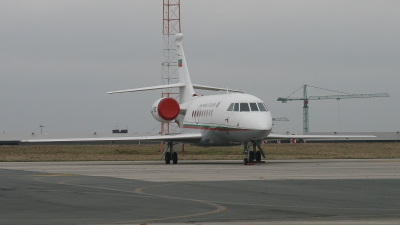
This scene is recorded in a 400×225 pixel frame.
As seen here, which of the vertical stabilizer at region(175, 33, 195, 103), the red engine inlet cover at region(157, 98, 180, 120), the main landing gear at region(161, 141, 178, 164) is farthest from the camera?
the vertical stabilizer at region(175, 33, 195, 103)

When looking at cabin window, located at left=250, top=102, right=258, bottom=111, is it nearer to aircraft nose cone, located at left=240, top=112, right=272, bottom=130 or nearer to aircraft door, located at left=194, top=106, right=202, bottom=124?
aircraft nose cone, located at left=240, top=112, right=272, bottom=130

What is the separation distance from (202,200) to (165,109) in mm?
26165

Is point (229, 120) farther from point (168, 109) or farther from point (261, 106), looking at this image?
point (168, 109)

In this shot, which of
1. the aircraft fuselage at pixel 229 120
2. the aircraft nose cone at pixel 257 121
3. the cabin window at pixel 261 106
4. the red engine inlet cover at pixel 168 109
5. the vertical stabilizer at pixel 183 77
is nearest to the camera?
the aircraft nose cone at pixel 257 121

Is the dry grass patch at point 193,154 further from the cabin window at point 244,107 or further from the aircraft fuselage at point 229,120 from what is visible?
the cabin window at point 244,107

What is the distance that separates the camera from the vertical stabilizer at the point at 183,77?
45.8 metres

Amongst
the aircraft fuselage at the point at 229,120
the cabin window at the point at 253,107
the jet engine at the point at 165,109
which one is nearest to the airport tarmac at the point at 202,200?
the aircraft fuselage at the point at 229,120

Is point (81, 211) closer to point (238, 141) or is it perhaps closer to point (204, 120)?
point (238, 141)

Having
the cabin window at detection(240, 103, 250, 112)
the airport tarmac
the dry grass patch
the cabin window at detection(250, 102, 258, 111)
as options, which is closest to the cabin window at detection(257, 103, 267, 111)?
the cabin window at detection(250, 102, 258, 111)

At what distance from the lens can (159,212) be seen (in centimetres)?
1367

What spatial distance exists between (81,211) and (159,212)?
1498mm

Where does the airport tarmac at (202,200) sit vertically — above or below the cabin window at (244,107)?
below

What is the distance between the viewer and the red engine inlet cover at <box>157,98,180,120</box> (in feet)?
137

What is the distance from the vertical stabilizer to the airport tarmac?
865 inches
